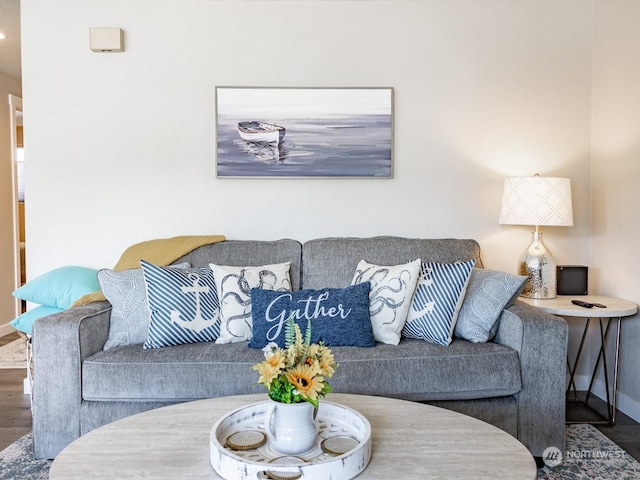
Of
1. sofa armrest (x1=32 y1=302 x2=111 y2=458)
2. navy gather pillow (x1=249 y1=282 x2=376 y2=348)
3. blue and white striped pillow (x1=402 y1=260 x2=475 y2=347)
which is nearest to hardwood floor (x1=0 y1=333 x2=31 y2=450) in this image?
sofa armrest (x1=32 y1=302 x2=111 y2=458)

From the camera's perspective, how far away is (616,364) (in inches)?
103

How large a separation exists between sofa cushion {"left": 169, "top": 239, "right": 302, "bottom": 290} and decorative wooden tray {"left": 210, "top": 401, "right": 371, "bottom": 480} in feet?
4.16

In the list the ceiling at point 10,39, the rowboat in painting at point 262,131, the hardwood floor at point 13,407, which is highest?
the ceiling at point 10,39

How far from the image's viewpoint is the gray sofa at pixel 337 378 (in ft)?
6.90

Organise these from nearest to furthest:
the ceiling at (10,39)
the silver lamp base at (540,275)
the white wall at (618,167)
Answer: the white wall at (618,167), the silver lamp base at (540,275), the ceiling at (10,39)

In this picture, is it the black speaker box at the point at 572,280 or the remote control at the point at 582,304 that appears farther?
the black speaker box at the point at 572,280

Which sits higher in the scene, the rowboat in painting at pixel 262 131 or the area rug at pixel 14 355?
the rowboat in painting at pixel 262 131

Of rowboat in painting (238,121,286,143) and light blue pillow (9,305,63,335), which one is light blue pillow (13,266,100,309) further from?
rowboat in painting (238,121,286,143)

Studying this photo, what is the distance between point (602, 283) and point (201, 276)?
2.33 m

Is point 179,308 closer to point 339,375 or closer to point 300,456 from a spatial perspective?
point 339,375

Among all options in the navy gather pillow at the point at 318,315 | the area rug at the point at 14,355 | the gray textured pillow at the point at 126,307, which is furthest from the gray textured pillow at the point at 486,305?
the area rug at the point at 14,355

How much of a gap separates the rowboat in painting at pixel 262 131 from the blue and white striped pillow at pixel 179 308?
1.00 m

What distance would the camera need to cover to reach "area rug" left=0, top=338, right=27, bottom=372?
3.68 m

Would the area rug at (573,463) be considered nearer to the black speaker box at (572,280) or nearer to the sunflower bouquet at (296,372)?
the black speaker box at (572,280)
